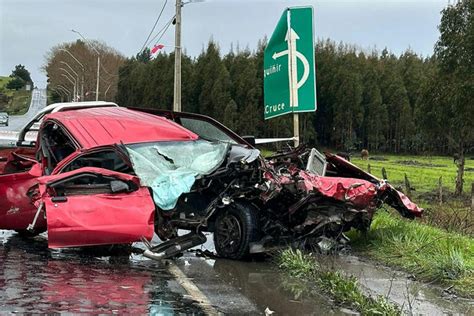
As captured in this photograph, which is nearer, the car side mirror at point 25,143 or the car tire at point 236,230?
the car tire at point 236,230

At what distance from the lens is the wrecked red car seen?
6629mm

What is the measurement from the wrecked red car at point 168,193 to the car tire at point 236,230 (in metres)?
0.01

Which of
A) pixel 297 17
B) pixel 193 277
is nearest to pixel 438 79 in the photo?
pixel 297 17

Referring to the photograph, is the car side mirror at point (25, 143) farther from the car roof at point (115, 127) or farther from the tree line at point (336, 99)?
the tree line at point (336, 99)

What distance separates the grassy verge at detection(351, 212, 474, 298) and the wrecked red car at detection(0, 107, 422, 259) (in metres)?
0.33

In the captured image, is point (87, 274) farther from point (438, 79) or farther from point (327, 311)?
point (438, 79)

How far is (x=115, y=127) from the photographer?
313 inches

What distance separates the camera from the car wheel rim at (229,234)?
24.8 ft

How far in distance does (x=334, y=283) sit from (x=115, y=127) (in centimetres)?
368

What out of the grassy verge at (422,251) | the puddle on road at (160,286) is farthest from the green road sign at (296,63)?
the puddle on road at (160,286)

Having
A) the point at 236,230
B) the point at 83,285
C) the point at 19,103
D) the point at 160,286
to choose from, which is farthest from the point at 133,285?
the point at 19,103

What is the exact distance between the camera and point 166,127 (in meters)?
8.32

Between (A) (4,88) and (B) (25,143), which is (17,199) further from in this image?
(A) (4,88)

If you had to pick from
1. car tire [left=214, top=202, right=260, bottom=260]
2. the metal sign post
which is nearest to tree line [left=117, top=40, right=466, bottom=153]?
the metal sign post
